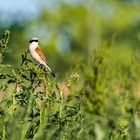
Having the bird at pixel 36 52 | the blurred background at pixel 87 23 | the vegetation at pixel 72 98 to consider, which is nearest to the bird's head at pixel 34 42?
the bird at pixel 36 52

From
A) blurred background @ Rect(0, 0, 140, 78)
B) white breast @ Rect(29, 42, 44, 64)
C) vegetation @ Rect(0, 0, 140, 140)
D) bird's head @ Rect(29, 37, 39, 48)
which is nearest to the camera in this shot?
vegetation @ Rect(0, 0, 140, 140)

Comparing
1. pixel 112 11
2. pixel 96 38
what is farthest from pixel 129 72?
pixel 112 11

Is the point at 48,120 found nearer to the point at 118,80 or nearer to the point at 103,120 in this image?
the point at 103,120

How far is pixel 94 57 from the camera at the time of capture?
1009cm

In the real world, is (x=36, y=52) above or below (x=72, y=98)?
above

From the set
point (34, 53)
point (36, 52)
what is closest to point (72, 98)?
point (34, 53)

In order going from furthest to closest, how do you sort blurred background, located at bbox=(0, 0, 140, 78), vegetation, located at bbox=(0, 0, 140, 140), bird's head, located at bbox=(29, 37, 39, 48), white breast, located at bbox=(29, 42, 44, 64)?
1. blurred background, located at bbox=(0, 0, 140, 78)
2. bird's head, located at bbox=(29, 37, 39, 48)
3. white breast, located at bbox=(29, 42, 44, 64)
4. vegetation, located at bbox=(0, 0, 140, 140)

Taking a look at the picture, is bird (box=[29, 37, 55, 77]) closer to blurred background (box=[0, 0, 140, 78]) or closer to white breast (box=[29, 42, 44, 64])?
white breast (box=[29, 42, 44, 64])

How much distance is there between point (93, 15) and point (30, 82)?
168ft

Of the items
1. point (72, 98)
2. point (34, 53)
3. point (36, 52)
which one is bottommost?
point (72, 98)

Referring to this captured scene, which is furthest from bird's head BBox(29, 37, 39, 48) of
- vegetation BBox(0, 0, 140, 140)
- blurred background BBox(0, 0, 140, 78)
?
blurred background BBox(0, 0, 140, 78)

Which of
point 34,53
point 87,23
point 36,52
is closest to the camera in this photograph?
point 34,53

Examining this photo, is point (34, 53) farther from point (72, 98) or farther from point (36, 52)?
point (72, 98)

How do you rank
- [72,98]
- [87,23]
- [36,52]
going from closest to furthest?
[72,98] → [36,52] → [87,23]
